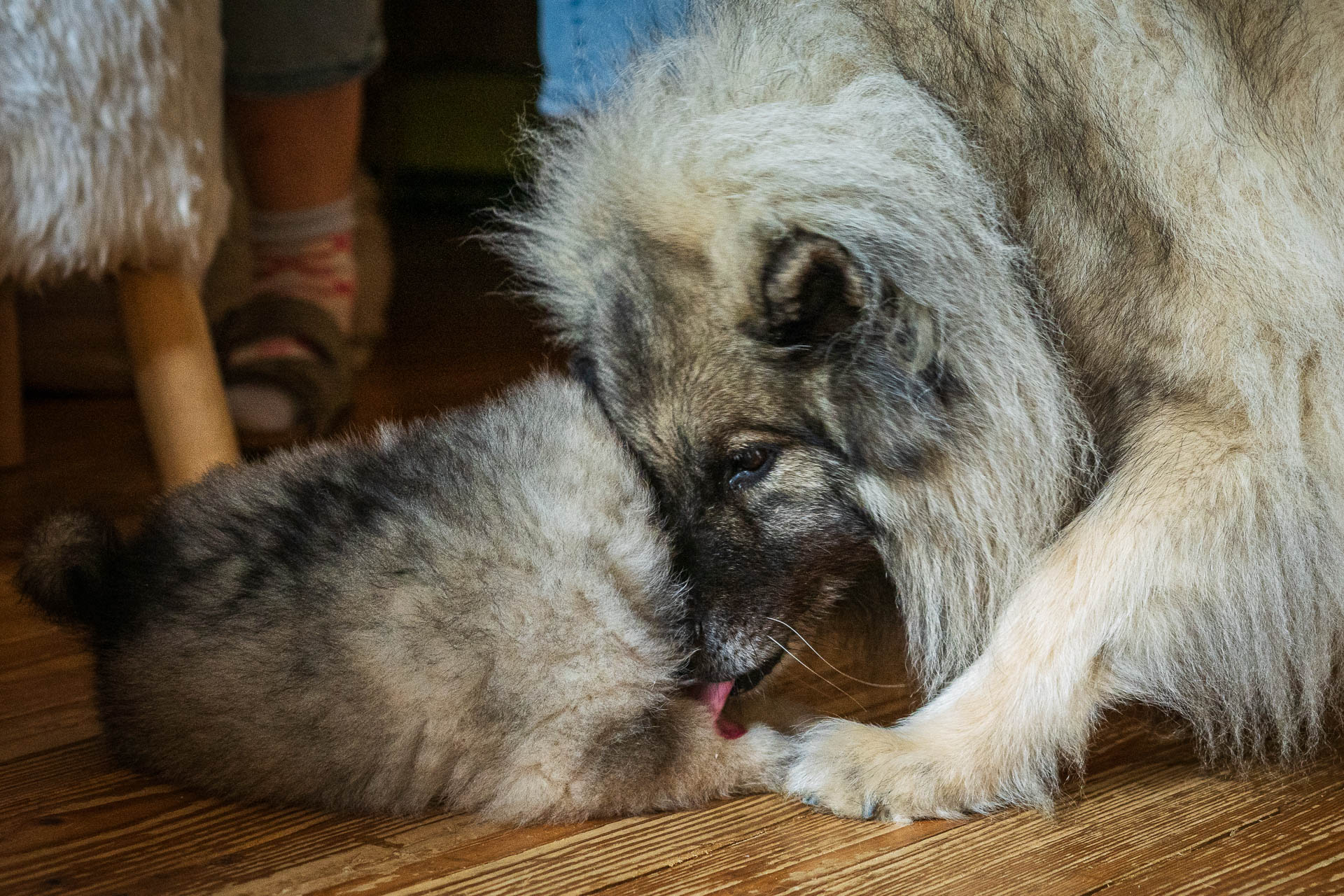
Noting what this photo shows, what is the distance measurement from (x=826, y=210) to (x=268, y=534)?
550mm

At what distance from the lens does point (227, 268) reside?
2539 millimetres

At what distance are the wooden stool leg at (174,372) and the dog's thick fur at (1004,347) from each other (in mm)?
699

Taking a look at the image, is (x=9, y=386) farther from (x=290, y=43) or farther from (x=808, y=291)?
(x=808, y=291)

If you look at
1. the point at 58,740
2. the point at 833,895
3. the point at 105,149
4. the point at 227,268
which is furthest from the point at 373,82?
the point at 833,895

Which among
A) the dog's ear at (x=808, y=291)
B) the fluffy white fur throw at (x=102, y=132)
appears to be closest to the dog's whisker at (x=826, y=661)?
the dog's ear at (x=808, y=291)

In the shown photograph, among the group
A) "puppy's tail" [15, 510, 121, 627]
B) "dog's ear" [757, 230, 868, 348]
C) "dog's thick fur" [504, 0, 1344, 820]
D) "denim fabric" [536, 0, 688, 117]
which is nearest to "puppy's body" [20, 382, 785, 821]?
"puppy's tail" [15, 510, 121, 627]

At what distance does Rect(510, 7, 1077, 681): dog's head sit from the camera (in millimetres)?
1059

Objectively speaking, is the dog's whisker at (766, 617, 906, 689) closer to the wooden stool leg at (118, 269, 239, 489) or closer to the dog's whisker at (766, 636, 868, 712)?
the dog's whisker at (766, 636, 868, 712)

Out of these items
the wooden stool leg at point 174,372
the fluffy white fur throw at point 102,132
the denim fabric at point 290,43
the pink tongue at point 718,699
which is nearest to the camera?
the pink tongue at point 718,699

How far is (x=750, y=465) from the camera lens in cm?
111

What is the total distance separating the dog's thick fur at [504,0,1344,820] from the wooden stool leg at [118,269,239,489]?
70cm

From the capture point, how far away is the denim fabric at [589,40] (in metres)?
1.25

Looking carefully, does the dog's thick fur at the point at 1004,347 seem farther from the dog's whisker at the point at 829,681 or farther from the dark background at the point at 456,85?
the dark background at the point at 456,85

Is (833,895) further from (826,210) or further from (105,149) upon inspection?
(105,149)
